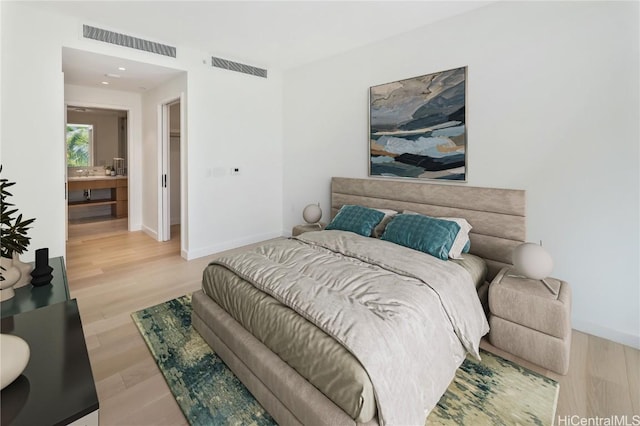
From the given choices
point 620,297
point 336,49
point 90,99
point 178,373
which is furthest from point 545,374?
point 90,99

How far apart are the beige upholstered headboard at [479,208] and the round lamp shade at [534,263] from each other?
1.54 ft

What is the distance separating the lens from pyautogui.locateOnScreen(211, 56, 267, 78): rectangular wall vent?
13.9ft

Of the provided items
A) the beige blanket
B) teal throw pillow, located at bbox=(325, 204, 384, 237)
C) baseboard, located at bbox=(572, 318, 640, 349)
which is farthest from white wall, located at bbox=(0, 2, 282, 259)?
baseboard, located at bbox=(572, 318, 640, 349)

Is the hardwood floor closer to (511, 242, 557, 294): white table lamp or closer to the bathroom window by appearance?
(511, 242, 557, 294): white table lamp

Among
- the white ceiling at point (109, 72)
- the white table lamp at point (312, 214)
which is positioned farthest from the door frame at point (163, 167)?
the white table lamp at point (312, 214)

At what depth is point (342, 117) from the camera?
4.23 m

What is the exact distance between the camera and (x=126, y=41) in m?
3.48

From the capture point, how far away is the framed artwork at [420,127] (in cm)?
312

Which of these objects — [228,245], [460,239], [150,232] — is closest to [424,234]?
[460,239]

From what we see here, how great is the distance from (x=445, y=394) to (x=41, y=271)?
2.73 meters

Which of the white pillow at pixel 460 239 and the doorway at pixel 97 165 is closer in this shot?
the white pillow at pixel 460 239

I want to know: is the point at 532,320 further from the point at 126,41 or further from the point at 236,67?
the point at 126,41

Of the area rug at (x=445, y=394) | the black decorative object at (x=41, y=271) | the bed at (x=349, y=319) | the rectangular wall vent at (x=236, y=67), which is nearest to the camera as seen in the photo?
the bed at (x=349, y=319)

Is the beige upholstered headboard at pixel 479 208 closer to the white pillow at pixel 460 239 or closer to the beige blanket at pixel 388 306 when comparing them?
the white pillow at pixel 460 239
